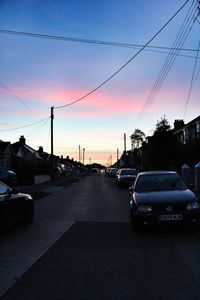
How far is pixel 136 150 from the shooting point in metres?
86.2

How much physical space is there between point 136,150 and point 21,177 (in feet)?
127

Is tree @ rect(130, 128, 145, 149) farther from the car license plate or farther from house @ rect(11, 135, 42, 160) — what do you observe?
the car license plate

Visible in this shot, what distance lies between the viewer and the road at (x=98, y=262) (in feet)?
19.1

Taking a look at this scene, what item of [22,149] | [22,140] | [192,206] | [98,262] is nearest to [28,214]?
[192,206]

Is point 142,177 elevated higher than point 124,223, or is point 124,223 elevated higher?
point 142,177

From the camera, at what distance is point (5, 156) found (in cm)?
5984

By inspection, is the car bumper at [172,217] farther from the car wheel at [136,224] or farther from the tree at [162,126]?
the tree at [162,126]

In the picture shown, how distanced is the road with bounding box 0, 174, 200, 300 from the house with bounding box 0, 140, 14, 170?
4743 centimetres

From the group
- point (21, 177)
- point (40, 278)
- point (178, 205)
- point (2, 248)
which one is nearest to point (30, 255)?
point (2, 248)

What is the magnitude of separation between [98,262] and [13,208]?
4.17 metres

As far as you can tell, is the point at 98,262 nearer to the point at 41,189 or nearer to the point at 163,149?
the point at 41,189

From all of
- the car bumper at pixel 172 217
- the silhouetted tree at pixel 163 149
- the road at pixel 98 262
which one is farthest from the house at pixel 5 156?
the car bumper at pixel 172 217

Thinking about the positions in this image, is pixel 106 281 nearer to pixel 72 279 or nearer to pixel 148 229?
pixel 72 279

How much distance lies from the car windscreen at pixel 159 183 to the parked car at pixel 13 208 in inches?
117
